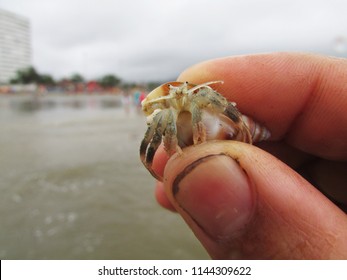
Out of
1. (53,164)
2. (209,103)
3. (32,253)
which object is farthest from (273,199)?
(53,164)

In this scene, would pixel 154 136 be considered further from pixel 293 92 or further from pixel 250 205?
pixel 293 92

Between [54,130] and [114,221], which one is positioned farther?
[54,130]

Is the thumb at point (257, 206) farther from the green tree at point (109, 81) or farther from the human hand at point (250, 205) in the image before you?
the green tree at point (109, 81)

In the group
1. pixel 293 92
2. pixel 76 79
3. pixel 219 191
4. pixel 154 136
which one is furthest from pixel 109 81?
pixel 219 191

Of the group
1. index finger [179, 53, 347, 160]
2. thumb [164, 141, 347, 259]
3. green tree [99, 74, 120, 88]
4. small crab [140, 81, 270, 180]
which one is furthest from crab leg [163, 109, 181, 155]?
green tree [99, 74, 120, 88]

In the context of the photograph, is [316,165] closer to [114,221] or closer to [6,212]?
[114,221]

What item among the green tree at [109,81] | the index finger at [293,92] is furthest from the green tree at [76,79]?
the index finger at [293,92]

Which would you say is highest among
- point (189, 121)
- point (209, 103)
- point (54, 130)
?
point (209, 103)
